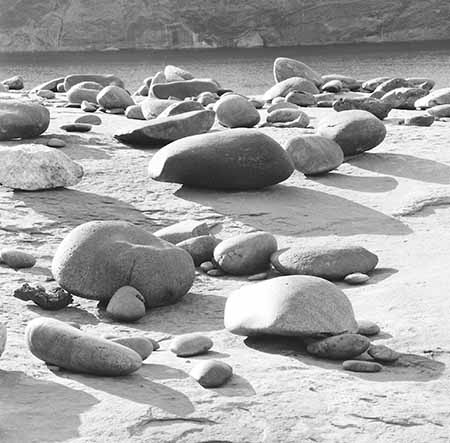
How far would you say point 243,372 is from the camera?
3143 millimetres

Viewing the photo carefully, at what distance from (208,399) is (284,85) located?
28.0ft

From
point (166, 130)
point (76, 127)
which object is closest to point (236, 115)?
point (166, 130)

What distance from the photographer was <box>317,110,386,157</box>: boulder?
6.80m

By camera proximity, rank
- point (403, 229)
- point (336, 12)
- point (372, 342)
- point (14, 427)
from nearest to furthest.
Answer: point (14, 427) → point (372, 342) → point (403, 229) → point (336, 12)

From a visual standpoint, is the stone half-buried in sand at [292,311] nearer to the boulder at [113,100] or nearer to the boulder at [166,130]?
the boulder at [166,130]

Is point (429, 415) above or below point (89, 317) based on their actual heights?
above

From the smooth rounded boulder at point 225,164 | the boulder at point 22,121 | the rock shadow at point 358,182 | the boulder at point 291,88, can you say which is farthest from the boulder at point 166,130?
the boulder at point 291,88

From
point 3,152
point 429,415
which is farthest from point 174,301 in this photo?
point 3,152

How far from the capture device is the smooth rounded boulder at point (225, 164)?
5906 millimetres

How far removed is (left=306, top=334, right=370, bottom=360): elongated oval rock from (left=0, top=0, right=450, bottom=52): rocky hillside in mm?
42704

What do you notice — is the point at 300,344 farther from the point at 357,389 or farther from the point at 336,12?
the point at 336,12

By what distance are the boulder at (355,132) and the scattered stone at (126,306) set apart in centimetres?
315

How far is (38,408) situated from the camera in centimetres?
274

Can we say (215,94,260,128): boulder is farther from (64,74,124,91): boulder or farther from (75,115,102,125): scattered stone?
(64,74,124,91): boulder
